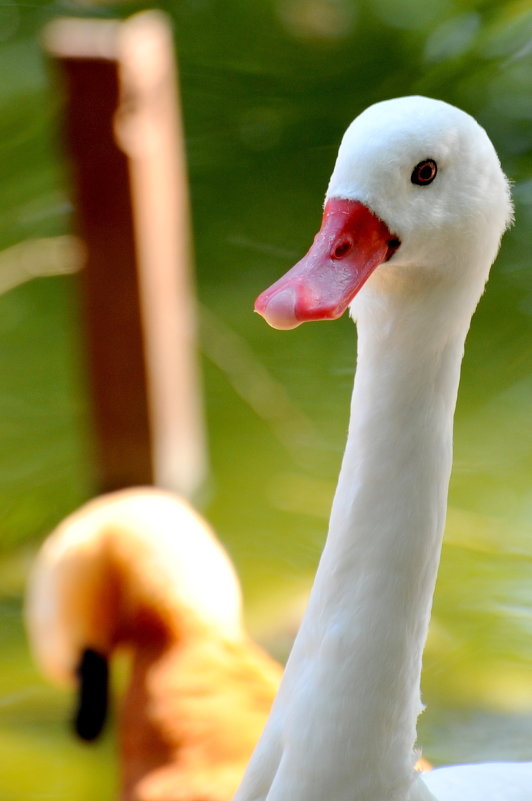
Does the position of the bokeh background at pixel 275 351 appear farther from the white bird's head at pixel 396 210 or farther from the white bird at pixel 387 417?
the white bird's head at pixel 396 210

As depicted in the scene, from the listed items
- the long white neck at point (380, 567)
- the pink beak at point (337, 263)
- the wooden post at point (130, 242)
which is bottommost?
the long white neck at point (380, 567)

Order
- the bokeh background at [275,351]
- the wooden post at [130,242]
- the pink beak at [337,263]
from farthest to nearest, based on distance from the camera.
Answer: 1. the bokeh background at [275,351]
2. the wooden post at [130,242]
3. the pink beak at [337,263]

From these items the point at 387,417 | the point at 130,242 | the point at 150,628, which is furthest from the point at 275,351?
the point at 387,417

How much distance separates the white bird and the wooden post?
1.11m

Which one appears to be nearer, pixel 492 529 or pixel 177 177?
pixel 177 177

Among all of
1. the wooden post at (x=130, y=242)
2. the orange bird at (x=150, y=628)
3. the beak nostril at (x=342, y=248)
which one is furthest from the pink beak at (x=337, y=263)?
the wooden post at (x=130, y=242)

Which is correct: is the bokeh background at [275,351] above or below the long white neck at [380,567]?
above

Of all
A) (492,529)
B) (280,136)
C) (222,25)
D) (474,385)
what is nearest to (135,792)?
(492,529)

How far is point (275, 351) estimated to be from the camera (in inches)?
115

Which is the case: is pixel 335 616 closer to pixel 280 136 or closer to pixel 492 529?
pixel 492 529

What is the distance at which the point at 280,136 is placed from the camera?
138 inches

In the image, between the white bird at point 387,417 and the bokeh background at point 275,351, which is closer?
the white bird at point 387,417

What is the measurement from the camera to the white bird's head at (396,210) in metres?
0.83

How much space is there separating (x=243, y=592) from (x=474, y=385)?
0.90 meters
